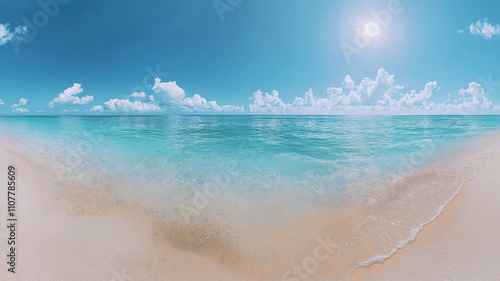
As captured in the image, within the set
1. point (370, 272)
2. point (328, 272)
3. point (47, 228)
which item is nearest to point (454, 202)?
point (370, 272)

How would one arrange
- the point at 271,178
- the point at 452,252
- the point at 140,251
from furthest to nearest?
the point at 271,178 → the point at 140,251 → the point at 452,252

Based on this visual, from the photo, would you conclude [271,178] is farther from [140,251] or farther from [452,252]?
[452,252]

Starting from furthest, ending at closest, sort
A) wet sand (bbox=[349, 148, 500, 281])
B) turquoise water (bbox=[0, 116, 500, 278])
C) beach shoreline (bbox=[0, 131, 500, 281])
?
turquoise water (bbox=[0, 116, 500, 278]) → beach shoreline (bbox=[0, 131, 500, 281]) → wet sand (bbox=[349, 148, 500, 281])

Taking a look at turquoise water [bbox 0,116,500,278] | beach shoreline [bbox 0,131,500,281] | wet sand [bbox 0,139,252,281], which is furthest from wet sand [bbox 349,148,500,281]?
wet sand [bbox 0,139,252,281]

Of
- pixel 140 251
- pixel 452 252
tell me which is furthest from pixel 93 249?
pixel 452 252

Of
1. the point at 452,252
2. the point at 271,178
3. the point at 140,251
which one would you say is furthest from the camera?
the point at 271,178

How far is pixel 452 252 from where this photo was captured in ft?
14.1

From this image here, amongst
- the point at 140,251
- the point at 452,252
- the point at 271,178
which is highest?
the point at 271,178

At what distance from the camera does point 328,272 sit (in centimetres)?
406

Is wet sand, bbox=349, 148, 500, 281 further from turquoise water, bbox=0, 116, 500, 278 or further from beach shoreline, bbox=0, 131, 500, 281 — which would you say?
turquoise water, bbox=0, 116, 500, 278

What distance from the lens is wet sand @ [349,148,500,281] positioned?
12.7 ft

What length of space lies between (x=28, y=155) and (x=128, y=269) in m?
15.8

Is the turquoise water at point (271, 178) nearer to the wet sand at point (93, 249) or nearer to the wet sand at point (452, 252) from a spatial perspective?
the wet sand at point (452, 252)

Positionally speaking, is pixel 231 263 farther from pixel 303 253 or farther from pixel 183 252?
pixel 303 253
